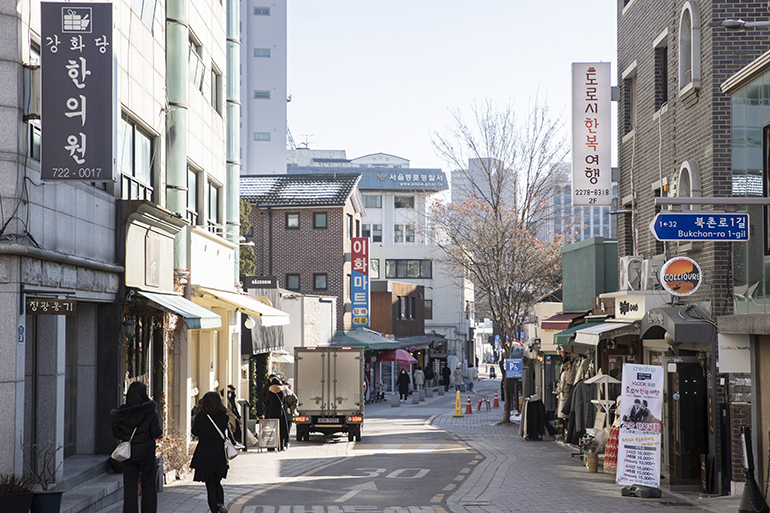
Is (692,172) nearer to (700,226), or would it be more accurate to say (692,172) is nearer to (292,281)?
(700,226)

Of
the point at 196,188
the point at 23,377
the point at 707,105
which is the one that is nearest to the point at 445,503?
the point at 23,377

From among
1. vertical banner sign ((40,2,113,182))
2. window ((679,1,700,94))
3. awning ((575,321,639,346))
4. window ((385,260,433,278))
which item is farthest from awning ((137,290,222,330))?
window ((385,260,433,278))

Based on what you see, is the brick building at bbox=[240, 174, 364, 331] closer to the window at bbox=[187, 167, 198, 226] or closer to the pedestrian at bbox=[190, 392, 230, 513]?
the window at bbox=[187, 167, 198, 226]

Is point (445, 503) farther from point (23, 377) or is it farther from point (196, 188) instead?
point (196, 188)

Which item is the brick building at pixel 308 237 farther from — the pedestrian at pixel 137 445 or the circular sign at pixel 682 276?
the pedestrian at pixel 137 445

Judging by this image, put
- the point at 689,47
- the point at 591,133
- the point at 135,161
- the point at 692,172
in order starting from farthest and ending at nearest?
the point at 591,133 → the point at 689,47 → the point at 692,172 → the point at 135,161

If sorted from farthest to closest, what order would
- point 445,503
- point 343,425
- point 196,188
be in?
point 343,425 < point 196,188 < point 445,503

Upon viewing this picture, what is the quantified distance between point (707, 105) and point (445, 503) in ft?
26.8

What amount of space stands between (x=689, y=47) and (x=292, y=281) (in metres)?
33.0

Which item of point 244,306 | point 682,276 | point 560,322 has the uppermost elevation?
point 682,276

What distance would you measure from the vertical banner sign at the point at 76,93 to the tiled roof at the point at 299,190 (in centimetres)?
3607

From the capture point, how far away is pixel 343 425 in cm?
2498

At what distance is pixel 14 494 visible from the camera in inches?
370

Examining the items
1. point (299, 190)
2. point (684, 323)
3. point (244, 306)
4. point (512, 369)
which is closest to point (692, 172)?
point (684, 323)
